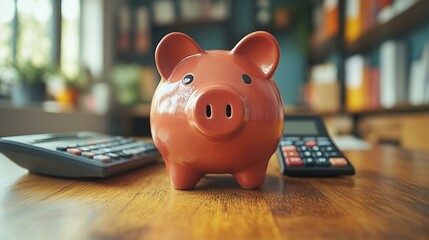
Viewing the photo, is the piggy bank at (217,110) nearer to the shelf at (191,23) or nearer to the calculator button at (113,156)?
the calculator button at (113,156)

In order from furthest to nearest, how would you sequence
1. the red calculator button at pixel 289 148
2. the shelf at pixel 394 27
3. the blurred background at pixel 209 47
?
the blurred background at pixel 209 47 < the shelf at pixel 394 27 < the red calculator button at pixel 289 148

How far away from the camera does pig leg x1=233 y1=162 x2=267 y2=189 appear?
1.27 ft

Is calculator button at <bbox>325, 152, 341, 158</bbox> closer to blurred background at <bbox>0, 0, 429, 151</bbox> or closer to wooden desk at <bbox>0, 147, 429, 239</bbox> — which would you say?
wooden desk at <bbox>0, 147, 429, 239</bbox>

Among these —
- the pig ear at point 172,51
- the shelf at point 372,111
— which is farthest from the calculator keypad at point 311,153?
the shelf at point 372,111

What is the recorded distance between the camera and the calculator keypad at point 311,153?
491 mm

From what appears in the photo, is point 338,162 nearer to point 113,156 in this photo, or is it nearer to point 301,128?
point 301,128

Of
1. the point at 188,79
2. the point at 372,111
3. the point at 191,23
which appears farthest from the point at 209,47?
the point at 188,79

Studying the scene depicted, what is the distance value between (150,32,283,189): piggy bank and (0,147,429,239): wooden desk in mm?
30

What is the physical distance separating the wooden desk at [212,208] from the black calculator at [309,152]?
0.02 meters

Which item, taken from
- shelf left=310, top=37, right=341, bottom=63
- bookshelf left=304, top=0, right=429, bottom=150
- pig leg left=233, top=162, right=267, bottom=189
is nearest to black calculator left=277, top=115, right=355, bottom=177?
pig leg left=233, top=162, right=267, bottom=189

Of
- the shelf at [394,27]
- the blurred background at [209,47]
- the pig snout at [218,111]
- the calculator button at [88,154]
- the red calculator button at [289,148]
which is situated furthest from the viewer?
the blurred background at [209,47]

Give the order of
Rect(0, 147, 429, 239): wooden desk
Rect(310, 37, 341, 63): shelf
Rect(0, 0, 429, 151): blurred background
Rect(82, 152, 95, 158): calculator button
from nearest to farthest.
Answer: Rect(0, 147, 429, 239): wooden desk < Rect(82, 152, 95, 158): calculator button < Rect(0, 0, 429, 151): blurred background < Rect(310, 37, 341, 63): shelf

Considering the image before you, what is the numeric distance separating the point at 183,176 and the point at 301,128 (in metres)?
0.32

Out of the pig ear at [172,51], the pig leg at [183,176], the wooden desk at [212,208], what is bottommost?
the wooden desk at [212,208]
